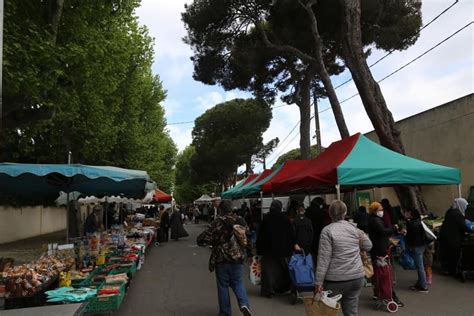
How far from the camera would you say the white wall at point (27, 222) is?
20156 mm

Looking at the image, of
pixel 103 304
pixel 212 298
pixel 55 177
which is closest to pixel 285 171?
pixel 212 298

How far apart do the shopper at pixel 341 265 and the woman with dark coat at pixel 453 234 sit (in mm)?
5250

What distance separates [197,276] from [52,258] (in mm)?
3955

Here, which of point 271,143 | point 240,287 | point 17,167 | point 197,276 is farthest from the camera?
point 271,143

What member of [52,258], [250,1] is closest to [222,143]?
[250,1]

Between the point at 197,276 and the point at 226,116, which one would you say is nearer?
the point at 197,276

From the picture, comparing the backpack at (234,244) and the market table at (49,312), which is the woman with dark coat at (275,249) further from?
the market table at (49,312)

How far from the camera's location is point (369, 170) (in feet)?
28.5

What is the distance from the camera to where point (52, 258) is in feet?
25.2

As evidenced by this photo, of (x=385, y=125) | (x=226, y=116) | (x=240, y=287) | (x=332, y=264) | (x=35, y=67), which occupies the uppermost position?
(x=226, y=116)

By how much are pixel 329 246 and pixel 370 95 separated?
33.5ft

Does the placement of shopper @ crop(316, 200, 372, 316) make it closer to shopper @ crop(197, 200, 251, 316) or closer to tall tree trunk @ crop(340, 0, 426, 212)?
shopper @ crop(197, 200, 251, 316)

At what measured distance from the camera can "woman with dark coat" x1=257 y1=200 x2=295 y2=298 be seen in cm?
782

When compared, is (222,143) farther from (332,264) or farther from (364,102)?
(332,264)
